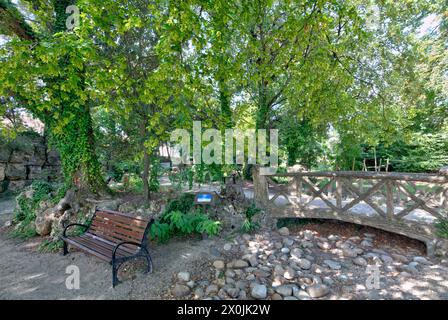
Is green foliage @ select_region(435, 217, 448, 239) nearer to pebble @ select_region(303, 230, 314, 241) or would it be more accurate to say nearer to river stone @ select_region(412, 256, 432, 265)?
river stone @ select_region(412, 256, 432, 265)

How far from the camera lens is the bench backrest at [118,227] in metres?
3.52

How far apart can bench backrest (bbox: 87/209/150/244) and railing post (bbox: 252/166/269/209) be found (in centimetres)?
307

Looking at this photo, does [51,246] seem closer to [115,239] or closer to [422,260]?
[115,239]

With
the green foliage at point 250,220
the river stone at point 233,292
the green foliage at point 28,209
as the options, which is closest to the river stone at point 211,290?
the river stone at point 233,292

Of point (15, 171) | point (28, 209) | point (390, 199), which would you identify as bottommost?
point (28, 209)

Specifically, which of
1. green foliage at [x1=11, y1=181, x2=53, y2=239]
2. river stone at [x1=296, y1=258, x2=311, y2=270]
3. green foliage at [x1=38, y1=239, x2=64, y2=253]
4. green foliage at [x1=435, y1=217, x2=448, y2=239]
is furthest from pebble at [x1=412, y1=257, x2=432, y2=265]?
green foliage at [x1=11, y1=181, x2=53, y2=239]

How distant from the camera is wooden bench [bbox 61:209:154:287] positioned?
10.5 ft

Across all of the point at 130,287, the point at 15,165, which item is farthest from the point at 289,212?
the point at 15,165

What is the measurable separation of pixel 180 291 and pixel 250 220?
101 inches

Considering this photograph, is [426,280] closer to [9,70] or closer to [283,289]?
[283,289]

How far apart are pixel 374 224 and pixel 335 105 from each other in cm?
292

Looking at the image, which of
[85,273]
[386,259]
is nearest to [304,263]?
[386,259]

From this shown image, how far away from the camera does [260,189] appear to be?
575 centimetres

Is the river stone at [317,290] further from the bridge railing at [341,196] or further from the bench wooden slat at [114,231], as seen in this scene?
the bench wooden slat at [114,231]
